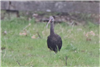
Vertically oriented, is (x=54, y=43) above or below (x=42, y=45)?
above

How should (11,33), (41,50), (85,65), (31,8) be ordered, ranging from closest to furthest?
(85,65) → (41,50) → (11,33) → (31,8)

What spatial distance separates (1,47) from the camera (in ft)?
20.7

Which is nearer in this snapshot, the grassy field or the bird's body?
the grassy field

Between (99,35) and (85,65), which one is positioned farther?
(99,35)

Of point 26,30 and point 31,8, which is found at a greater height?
point 31,8

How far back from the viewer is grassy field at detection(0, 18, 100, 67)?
5047 millimetres

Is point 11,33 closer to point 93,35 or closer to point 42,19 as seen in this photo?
point 42,19

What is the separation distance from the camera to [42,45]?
678 centimetres

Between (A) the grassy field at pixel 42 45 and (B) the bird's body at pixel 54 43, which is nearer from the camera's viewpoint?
(A) the grassy field at pixel 42 45

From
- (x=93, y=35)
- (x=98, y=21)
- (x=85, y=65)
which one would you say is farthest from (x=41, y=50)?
(x=98, y=21)

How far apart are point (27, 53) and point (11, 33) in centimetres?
188

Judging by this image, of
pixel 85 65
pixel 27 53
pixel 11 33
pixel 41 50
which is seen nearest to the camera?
pixel 85 65

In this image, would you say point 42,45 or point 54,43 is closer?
point 54,43

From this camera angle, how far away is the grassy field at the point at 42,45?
5.05 metres
